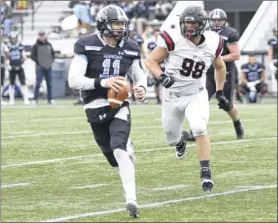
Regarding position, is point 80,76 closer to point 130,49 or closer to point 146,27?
point 130,49

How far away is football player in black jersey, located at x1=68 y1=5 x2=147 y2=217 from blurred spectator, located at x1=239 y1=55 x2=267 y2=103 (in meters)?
12.5

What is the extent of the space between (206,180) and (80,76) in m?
1.20

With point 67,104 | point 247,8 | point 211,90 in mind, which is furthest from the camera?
point 247,8

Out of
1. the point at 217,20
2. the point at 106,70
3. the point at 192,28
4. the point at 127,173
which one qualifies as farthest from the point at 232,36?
the point at 127,173

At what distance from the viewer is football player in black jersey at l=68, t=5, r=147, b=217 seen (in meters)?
7.11

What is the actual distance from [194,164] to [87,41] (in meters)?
2.64

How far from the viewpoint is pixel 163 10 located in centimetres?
2458

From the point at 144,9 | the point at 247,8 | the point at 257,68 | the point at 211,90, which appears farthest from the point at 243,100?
the point at 211,90

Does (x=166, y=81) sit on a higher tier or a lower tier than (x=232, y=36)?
higher

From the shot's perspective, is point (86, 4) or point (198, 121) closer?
point (198, 121)

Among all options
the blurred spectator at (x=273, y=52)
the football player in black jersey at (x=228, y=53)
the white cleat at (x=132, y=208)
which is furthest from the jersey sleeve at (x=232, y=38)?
the blurred spectator at (x=273, y=52)

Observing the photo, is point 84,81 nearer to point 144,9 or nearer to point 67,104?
point 67,104

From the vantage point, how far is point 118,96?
23.0 feet

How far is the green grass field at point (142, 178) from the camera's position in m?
6.86
